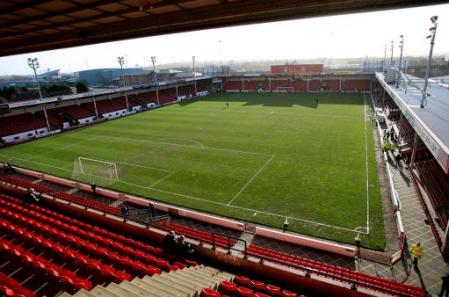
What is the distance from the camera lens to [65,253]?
373 inches

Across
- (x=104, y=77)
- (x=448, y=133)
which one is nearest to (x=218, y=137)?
(x=448, y=133)

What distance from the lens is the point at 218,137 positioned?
3297cm

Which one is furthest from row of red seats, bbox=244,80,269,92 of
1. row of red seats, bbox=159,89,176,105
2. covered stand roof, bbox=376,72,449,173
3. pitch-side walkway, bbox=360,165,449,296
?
pitch-side walkway, bbox=360,165,449,296

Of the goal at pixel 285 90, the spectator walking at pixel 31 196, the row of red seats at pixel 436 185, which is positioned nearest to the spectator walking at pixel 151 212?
the spectator walking at pixel 31 196

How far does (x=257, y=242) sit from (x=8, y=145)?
3463cm

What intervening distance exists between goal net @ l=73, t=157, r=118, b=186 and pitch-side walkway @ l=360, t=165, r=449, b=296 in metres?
18.2

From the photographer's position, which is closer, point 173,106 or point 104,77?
point 173,106

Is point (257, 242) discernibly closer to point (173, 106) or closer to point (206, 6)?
point (206, 6)

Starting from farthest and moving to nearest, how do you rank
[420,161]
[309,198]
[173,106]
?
1. [173,106]
2. [420,161]
3. [309,198]

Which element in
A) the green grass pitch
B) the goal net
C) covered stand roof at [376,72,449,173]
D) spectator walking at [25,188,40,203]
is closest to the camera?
covered stand roof at [376,72,449,173]

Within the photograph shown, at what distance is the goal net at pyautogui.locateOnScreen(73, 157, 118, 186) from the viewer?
906 inches

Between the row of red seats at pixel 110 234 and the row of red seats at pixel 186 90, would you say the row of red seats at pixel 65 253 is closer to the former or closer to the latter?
the row of red seats at pixel 110 234

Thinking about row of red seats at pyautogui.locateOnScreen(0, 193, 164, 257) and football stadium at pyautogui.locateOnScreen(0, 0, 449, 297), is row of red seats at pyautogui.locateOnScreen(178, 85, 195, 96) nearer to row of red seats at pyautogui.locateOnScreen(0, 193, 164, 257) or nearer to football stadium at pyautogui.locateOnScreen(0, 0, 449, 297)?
football stadium at pyautogui.locateOnScreen(0, 0, 449, 297)

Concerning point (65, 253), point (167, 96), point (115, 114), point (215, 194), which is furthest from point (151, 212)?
point (167, 96)
